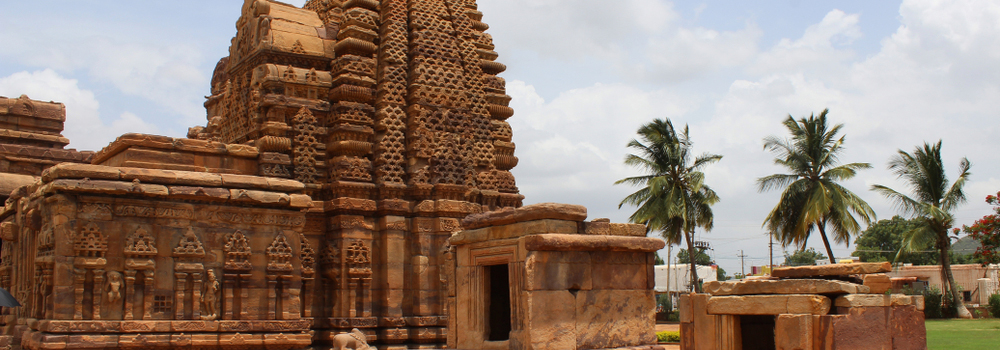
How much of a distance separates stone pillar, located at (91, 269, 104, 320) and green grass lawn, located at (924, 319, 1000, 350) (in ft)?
43.7

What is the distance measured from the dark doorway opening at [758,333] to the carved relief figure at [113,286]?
27.8ft

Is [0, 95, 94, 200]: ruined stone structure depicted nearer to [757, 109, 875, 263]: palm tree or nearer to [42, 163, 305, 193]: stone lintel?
[42, 163, 305, 193]: stone lintel

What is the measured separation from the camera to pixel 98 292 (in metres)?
10.7

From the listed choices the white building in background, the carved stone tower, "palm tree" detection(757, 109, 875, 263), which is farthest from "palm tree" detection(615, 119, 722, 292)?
the white building in background

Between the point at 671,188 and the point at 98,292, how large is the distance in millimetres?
19171

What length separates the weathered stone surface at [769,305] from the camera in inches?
353

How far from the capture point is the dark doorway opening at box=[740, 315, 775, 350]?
11.9m

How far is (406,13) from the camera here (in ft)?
49.5

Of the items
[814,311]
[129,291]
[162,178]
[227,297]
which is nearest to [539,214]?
[814,311]

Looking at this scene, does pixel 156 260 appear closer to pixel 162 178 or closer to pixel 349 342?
pixel 162 178

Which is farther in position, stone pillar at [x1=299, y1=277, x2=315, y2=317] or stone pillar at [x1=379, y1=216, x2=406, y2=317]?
stone pillar at [x1=379, y1=216, x2=406, y2=317]

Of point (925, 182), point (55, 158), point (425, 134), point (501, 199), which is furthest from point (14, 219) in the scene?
point (925, 182)

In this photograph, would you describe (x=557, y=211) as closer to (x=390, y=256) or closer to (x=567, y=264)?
(x=567, y=264)

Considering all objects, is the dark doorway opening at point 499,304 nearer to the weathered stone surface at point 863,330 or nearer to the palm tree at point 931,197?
the weathered stone surface at point 863,330
